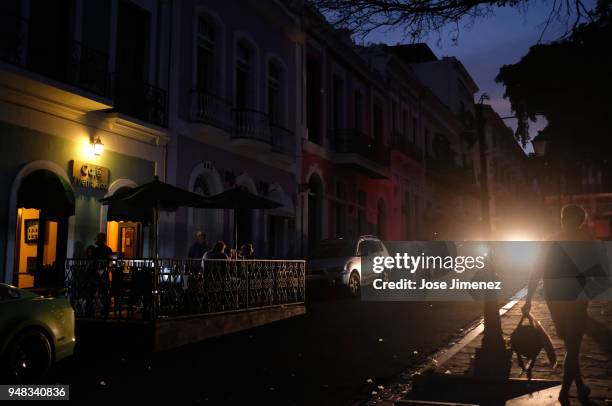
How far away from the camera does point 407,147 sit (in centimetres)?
3262

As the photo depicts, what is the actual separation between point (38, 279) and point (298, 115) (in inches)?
491

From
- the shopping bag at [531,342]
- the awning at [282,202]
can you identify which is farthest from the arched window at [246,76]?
the shopping bag at [531,342]

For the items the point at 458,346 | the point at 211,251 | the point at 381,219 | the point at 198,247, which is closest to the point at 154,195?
the point at 211,251

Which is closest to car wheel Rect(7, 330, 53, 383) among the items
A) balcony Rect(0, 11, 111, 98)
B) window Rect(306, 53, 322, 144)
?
balcony Rect(0, 11, 111, 98)

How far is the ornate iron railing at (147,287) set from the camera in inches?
371

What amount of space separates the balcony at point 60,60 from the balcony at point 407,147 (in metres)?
19.6

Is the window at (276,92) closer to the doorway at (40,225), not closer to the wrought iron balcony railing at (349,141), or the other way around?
the wrought iron balcony railing at (349,141)

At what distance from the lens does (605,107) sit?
70.7 feet

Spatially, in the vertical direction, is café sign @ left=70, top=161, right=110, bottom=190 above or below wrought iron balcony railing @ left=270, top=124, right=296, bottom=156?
below

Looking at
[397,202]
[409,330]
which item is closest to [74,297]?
[409,330]

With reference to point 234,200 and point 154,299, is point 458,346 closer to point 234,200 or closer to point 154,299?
point 154,299

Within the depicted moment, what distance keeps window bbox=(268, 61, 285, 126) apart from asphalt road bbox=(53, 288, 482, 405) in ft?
34.0

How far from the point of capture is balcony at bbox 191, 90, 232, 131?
16.5 metres

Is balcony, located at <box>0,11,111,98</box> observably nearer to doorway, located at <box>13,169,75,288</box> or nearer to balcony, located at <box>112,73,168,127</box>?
balcony, located at <box>112,73,168,127</box>
